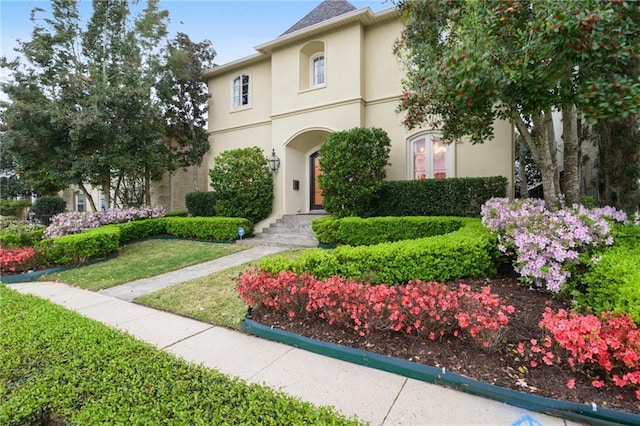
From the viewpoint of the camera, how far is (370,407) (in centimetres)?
212

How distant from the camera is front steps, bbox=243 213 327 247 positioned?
920 centimetres

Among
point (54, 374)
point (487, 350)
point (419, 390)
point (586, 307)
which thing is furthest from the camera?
point (586, 307)

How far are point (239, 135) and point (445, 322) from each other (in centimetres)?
1245

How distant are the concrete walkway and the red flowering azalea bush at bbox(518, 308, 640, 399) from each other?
1.55 feet

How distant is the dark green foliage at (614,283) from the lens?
8.15 ft

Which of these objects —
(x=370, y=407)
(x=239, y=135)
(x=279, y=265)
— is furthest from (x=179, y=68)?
(x=370, y=407)

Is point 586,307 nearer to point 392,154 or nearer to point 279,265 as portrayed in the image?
point 279,265

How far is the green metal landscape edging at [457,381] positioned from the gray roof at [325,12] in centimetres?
1165

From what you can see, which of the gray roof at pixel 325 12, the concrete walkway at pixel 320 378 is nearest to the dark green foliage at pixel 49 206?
the gray roof at pixel 325 12

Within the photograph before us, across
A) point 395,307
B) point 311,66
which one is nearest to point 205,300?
point 395,307

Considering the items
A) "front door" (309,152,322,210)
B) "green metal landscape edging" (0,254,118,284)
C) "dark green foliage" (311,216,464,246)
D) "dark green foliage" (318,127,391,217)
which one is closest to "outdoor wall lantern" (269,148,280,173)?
"front door" (309,152,322,210)

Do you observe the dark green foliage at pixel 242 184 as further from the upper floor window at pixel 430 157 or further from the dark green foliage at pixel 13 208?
the dark green foliage at pixel 13 208

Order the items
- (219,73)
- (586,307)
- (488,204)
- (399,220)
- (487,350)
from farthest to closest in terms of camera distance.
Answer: (219,73) → (399,220) → (488,204) → (586,307) → (487,350)

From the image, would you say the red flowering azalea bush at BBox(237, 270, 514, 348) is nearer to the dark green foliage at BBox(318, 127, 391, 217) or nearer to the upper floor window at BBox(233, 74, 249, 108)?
the dark green foliage at BBox(318, 127, 391, 217)
